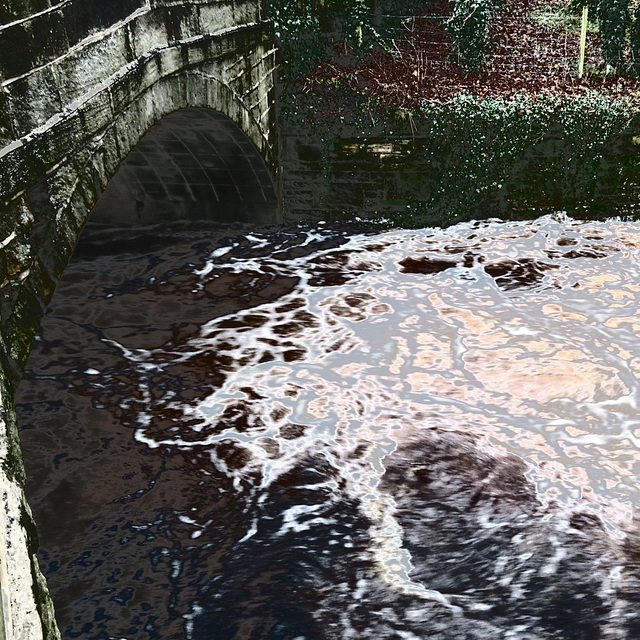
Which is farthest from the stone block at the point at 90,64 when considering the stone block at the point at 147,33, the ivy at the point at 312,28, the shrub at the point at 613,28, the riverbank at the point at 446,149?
the shrub at the point at 613,28

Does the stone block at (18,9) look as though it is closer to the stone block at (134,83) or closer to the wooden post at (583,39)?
the stone block at (134,83)

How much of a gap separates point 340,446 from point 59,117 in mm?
2986

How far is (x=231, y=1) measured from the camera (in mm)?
7316

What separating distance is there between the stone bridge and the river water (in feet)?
4.84

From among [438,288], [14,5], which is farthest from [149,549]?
[438,288]

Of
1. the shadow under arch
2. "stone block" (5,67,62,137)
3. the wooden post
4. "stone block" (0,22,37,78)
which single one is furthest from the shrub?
"stone block" (0,22,37,78)

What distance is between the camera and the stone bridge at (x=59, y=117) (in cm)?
266

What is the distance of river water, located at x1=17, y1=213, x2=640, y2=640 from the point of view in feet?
13.1

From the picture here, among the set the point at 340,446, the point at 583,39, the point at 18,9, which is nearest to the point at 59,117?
the point at 18,9

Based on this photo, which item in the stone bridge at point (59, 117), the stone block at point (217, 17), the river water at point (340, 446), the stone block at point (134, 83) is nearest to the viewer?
the stone bridge at point (59, 117)

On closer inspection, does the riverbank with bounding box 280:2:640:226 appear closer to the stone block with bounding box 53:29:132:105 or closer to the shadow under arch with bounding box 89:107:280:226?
the shadow under arch with bounding box 89:107:280:226

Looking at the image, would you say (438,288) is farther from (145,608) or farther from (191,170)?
(145,608)

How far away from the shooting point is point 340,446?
5.45 m

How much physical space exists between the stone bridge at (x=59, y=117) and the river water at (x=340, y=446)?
4.84 ft
